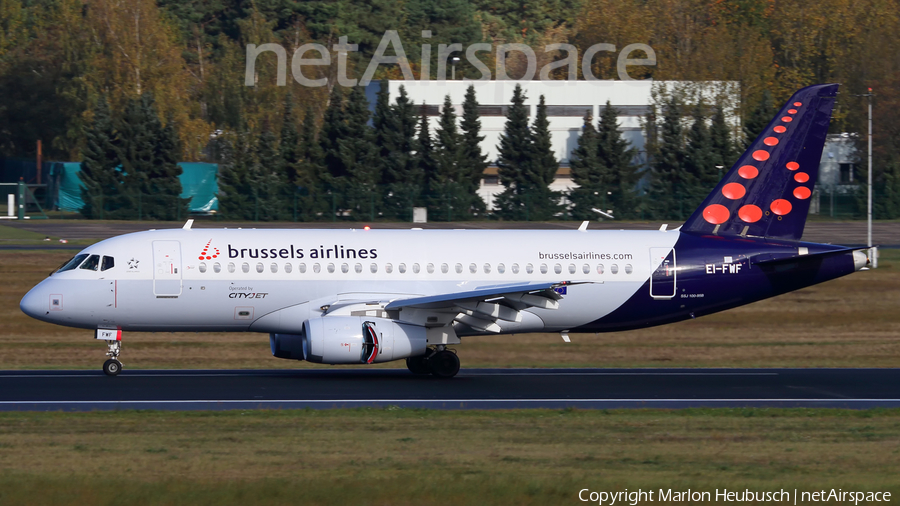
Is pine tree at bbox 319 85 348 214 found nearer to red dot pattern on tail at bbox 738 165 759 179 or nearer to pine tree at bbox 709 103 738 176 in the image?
pine tree at bbox 709 103 738 176

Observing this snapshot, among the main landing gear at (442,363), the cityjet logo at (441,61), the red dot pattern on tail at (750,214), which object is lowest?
the main landing gear at (442,363)

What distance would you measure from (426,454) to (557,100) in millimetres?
72694

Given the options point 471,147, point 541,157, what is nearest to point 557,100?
point 541,157

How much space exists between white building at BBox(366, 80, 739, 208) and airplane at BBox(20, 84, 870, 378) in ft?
187

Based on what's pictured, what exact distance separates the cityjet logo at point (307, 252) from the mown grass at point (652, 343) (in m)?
3.52

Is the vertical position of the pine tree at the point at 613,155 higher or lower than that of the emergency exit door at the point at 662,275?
higher

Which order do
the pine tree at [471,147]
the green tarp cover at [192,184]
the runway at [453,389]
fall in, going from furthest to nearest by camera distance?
the pine tree at [471,147] → the green tarp cover at [192,184] → the runway at [453,389]

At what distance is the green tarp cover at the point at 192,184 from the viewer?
74.3 meters

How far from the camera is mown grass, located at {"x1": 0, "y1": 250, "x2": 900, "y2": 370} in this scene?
28766mm

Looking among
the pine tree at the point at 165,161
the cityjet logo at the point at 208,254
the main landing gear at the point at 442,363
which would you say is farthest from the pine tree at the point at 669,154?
the cityjet logo at the point at 208,254

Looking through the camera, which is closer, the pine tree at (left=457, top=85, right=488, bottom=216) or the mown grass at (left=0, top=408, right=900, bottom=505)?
the mown grass at (left=0, top=408, right=900, bottom=505)

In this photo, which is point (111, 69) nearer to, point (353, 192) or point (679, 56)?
point (353, 192)

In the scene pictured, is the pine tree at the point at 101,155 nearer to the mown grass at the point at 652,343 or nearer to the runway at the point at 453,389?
the mown grass at the point at 652,343

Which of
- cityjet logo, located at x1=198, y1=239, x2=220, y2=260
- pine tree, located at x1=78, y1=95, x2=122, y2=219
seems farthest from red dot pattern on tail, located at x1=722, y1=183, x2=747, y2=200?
pine tree, located at x1=78, y1=95, x2=122, y2=219
